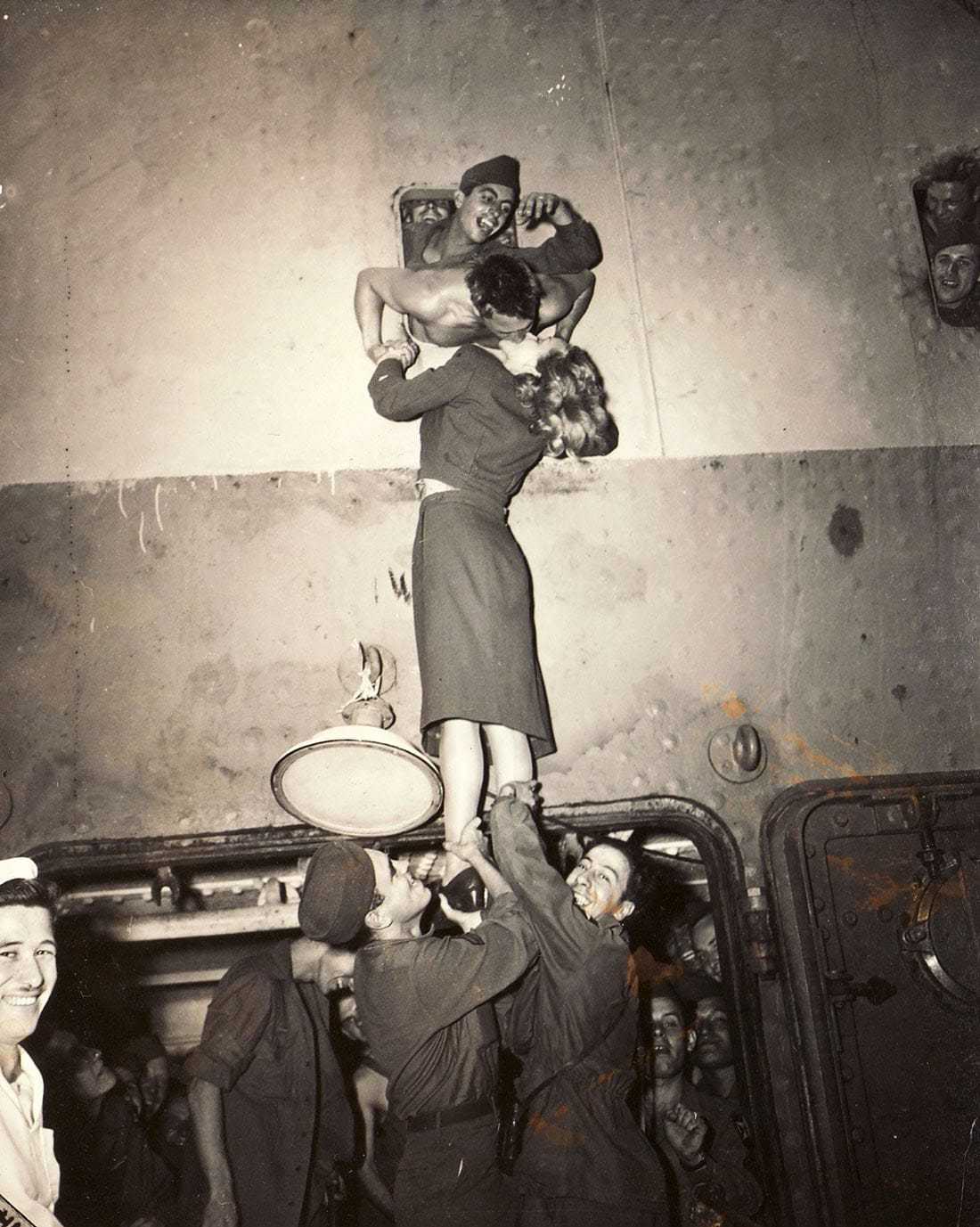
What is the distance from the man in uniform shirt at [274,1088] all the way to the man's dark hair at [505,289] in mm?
1982

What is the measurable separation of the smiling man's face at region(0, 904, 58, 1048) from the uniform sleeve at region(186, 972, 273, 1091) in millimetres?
459

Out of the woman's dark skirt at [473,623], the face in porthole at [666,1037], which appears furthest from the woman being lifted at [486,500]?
the face in porthole at [666,1037]

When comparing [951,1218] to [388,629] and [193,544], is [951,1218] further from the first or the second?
[193,544]

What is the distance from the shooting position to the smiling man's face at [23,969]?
9.15ft

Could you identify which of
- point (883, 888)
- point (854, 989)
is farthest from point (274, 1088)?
point (883, 888)

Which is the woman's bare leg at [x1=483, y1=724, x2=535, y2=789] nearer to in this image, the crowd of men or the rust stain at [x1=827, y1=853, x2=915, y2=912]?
the crowd of men

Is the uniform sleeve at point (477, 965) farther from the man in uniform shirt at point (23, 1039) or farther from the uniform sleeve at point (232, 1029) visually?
the man in uniform shirt at point (23, 1039)

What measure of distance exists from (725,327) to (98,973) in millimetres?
3154

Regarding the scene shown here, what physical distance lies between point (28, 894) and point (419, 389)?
6.30ft

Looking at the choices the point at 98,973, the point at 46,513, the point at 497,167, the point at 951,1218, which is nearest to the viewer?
the point at 951,1218

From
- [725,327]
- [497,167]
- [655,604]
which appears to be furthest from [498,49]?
[655,604]

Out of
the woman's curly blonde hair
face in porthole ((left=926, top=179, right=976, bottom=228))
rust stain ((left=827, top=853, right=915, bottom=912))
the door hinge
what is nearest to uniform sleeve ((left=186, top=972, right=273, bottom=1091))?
the door hinge

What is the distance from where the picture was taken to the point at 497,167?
3.83 metres

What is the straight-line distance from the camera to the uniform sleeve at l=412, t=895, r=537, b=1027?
278 centimetres
